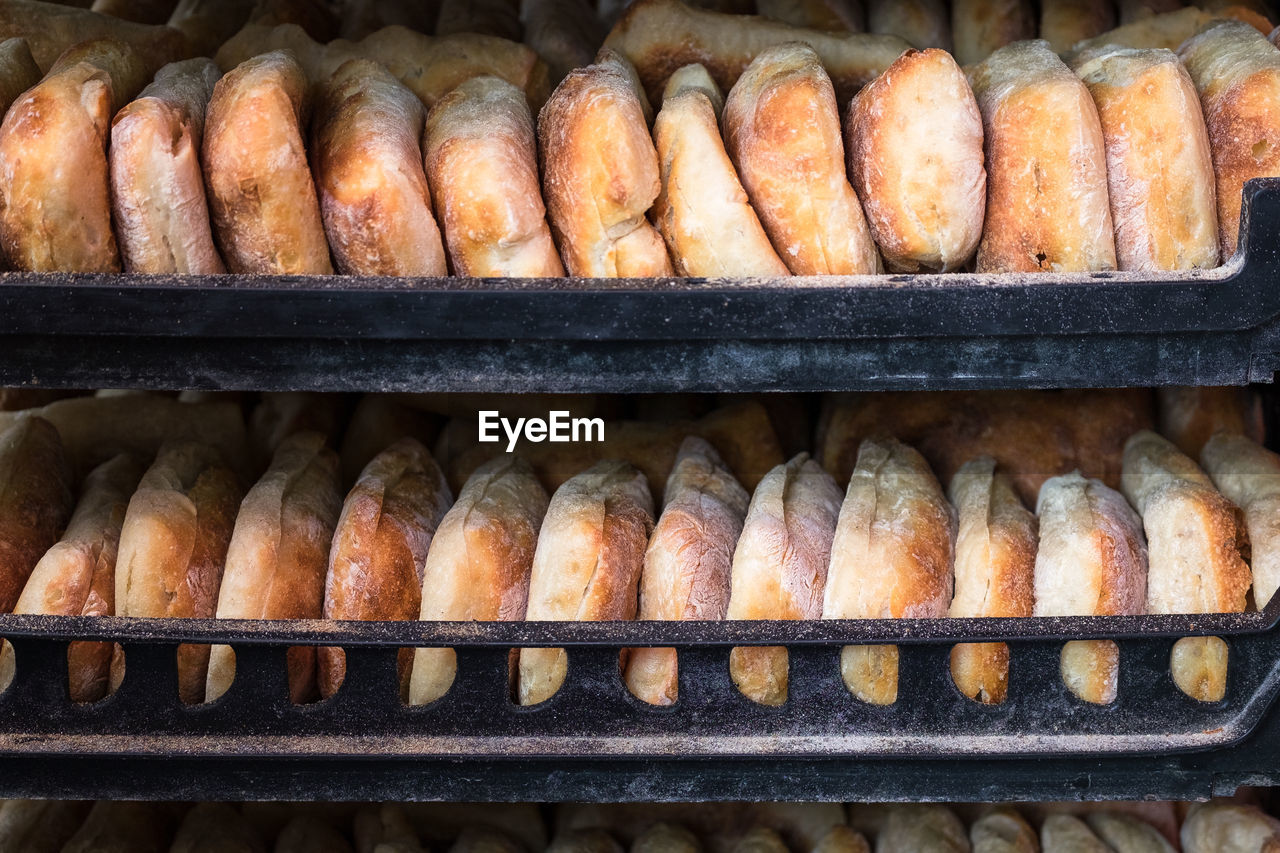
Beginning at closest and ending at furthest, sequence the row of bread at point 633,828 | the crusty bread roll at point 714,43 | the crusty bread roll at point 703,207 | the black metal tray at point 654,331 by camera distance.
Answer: the black metal tray at point 654,331 → the crusty bread roll at point 703,207 → the crusty bread roll at point 714,43 → the row of bread at point 633,828

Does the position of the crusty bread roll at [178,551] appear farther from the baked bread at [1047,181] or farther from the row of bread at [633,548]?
the baked bread at [1047,181]

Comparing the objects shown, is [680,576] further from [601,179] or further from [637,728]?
[601,179]

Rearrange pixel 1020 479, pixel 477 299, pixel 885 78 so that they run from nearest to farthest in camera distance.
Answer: pixel 477 299
pixel 885 78
pixel 1020 479

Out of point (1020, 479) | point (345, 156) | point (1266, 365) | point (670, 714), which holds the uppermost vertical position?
point (345, 156)

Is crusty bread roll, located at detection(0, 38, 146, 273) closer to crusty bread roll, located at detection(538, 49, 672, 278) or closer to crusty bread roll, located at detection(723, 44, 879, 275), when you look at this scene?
crusty bread roll, located at detection(538, 49, 672, 278)

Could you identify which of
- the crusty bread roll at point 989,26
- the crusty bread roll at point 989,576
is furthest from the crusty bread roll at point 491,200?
the crusty bread roll at point 989,26

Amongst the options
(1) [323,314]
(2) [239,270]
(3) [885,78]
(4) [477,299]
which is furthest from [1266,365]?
(2) [239,270]

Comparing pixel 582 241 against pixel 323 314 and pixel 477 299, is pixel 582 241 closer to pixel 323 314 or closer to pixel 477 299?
pixel 477 299
